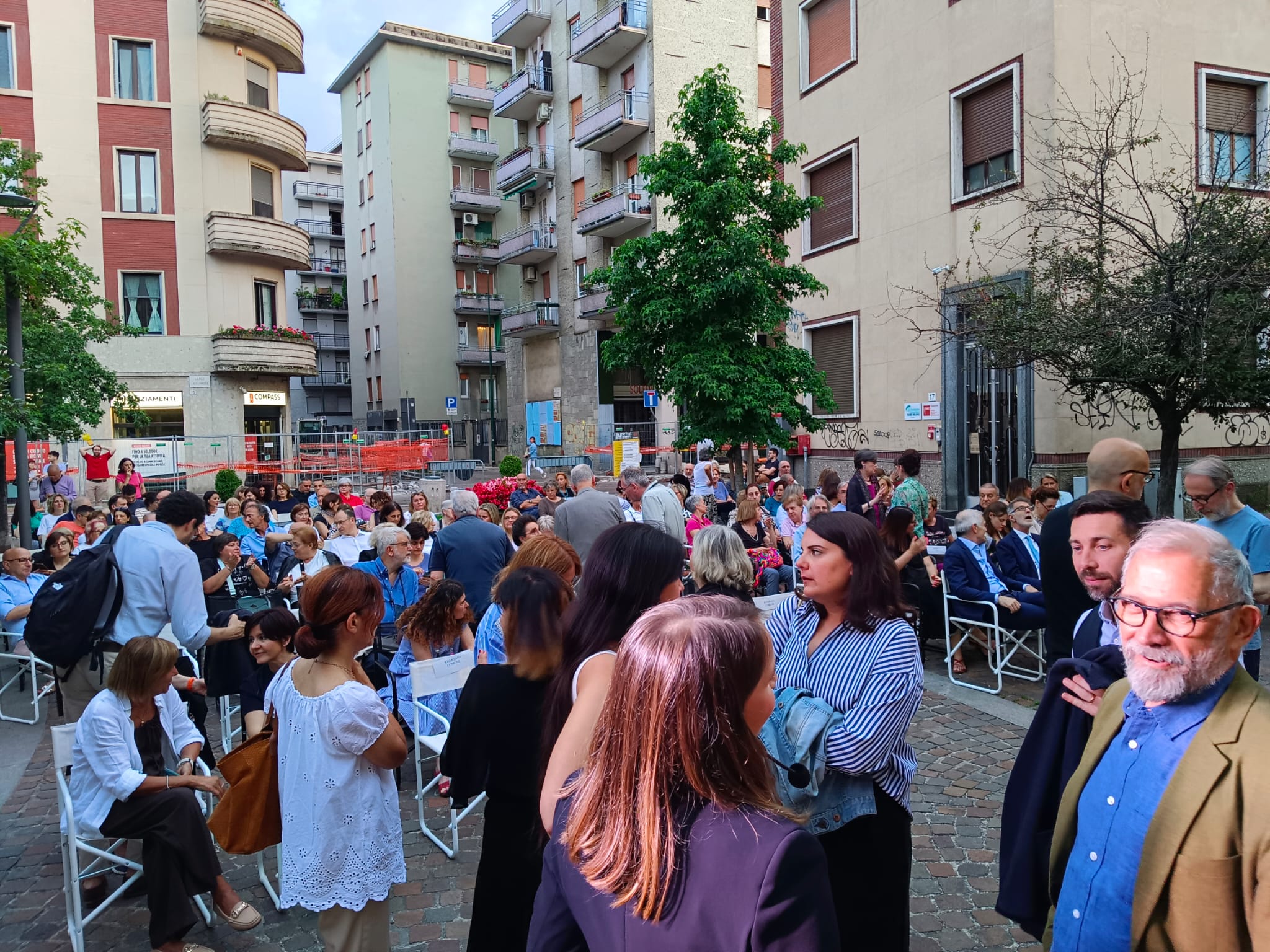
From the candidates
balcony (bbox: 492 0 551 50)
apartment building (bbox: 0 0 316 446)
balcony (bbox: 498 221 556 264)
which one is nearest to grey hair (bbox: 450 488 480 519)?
apartment building (bbox: 0 0 316 446)

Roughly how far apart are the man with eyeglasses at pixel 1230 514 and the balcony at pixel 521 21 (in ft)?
130

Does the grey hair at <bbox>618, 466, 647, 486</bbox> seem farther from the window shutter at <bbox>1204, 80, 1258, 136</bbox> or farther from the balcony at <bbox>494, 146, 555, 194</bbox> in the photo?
the balcony at <bbox>494, 146, 555, 194</bbox>

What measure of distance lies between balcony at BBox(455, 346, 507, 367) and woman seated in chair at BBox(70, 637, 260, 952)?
145 feet

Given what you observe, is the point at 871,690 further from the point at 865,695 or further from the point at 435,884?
the point at 435,884

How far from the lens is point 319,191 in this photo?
60.6 m

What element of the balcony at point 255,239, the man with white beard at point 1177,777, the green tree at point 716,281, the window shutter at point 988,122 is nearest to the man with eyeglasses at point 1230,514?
the man with white beard at point 1177,777

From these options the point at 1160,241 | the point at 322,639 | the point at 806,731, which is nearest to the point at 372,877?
the point at 322,639

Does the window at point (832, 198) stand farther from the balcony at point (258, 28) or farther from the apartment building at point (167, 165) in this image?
the balcony at point (258, 28)

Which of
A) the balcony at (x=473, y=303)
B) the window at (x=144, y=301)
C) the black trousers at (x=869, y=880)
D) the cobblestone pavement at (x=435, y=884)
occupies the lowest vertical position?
the cobblestone pavement at (x=435, y=884)

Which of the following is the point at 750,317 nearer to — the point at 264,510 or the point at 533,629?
the point at 264,510

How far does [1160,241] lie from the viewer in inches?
364

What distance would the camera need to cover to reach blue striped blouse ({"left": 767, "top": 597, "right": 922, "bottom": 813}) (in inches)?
102

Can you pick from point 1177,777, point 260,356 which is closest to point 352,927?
point 1177,777

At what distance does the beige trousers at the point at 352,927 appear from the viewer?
124 inches
